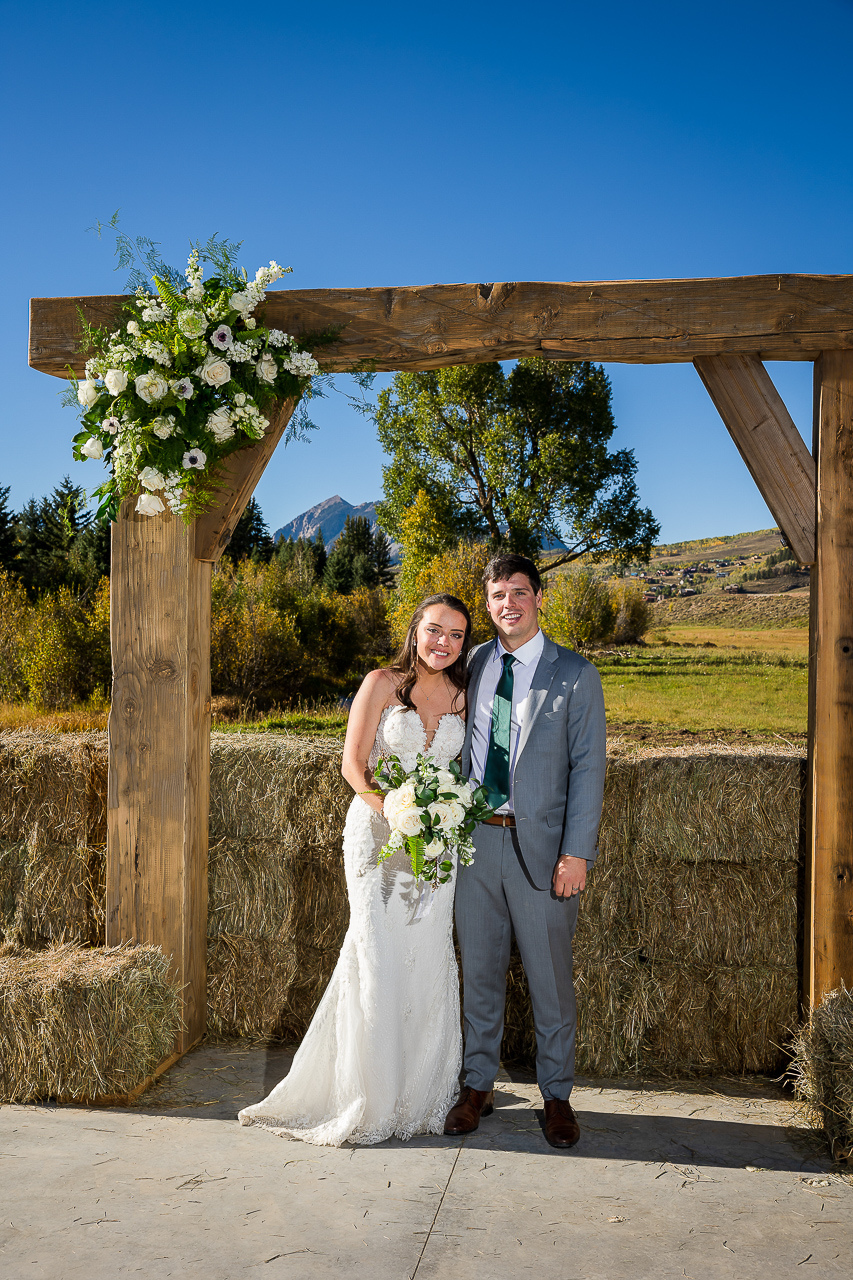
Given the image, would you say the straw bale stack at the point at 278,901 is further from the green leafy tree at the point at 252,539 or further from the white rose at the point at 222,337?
the green leafy tree at the point at 252,539

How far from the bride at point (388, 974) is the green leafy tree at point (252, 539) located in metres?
30.5

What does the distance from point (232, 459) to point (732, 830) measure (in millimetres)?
2984

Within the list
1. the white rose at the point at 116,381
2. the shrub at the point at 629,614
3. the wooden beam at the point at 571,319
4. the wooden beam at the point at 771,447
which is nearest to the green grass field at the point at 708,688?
Answer: the shrub at the point at 629,614

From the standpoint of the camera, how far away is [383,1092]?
343 cm

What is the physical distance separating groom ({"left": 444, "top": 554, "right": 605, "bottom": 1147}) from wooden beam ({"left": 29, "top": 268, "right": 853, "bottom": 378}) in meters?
1.14

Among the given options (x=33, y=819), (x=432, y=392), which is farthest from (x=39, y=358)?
(x=432, y=392)

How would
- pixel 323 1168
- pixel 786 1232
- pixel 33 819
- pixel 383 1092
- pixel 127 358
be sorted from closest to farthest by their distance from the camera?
pixel 786 1232, pixel 323 1168, pixel 383 1092, pixel 127 358, pixel 33 819

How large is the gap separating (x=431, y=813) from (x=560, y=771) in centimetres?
59

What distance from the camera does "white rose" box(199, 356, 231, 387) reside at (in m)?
3.76

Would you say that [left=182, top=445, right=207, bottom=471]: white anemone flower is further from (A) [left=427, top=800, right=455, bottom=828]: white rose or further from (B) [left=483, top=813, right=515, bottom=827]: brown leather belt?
(B) [left=483, top=813, right=515, bottom=827]: brown leather belt

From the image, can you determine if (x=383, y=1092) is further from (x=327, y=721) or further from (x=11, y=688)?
(x=11, y=688)

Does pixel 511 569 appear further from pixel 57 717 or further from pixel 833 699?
pixel 57 717

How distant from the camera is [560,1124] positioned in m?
3.39

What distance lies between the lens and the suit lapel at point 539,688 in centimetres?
346
